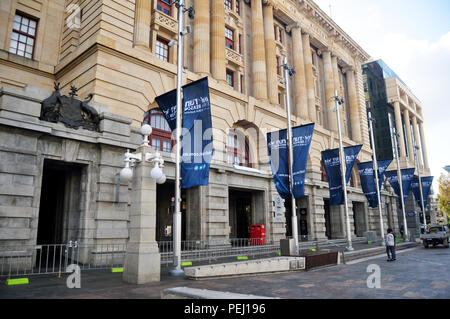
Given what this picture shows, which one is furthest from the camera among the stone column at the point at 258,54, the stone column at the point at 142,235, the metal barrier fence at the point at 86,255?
the stone column at the point at 258,54

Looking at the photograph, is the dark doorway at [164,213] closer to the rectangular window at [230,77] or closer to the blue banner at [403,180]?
the rectangular window at [230,77]

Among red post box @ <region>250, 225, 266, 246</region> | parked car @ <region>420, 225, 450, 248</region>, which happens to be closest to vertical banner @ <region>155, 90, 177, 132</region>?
red post box @ <region>250, 225, 266, 246</region>

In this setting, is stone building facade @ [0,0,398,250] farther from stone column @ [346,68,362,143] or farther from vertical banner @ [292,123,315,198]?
stone column @ [346,68,362,143]

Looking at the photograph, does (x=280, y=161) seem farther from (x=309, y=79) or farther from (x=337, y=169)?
(x=309, y=79)

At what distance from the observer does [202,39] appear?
79.2ft

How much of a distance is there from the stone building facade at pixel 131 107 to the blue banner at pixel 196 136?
433 centimetres

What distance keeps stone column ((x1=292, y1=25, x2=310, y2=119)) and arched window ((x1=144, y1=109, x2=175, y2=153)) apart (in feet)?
56.3

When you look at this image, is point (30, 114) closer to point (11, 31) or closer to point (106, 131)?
point (106, 131)

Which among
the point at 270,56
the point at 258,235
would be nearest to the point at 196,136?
the point at 258,235

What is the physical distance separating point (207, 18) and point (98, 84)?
11.9 m

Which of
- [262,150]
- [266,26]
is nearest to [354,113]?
[266,26]

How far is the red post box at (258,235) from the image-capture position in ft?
77.8

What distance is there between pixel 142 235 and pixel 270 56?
2455 cm

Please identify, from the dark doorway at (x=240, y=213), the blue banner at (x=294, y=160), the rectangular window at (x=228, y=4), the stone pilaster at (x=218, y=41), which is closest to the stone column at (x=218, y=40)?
the stone pilaster at (x=218, y=41)
